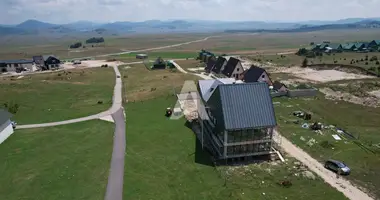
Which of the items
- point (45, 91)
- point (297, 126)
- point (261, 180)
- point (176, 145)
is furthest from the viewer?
point (45, 91)

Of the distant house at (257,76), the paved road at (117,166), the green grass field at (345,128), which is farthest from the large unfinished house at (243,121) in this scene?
the distant house at (257,76)

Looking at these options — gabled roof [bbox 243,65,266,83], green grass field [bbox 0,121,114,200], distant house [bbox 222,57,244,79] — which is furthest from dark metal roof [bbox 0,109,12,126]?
distant house [bbox 222,57,244,79]

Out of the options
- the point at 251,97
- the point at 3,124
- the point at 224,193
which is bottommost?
the point at 224,193

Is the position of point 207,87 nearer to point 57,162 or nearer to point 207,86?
Answer: point 207,86

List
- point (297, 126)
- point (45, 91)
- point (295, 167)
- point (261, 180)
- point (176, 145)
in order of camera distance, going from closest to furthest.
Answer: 1. point (261, 180)
2. point (295, 167)
3. point (176, 145)
4. point (297, 126)
5. point (45, 91)

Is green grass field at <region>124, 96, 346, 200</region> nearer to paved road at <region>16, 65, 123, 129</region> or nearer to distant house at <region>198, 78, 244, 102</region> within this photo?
distant house at <region>198, 78, 244, 102</region>

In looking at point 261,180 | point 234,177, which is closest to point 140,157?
point 234,177

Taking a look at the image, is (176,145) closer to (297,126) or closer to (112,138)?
(112,138)
